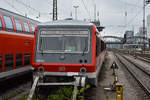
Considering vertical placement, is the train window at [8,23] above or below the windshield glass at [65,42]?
above

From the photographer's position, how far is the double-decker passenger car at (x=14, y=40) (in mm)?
9790

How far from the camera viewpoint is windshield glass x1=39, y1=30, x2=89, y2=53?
28.1 ft

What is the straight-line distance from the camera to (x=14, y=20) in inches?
448

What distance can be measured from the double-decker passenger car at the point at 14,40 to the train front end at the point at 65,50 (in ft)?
6.30

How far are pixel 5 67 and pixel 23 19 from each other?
3830 mm

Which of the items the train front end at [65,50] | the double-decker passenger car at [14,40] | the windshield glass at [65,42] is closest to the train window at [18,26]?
the double-decker passenger car at [14,40]

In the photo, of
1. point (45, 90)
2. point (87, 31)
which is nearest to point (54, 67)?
point (45, 90)

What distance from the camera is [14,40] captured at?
421 inches

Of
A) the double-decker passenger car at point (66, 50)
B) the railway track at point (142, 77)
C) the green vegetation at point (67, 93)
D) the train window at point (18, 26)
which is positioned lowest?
the railway track at point (142, 77)

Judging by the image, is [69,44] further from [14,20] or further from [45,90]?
[14,20]

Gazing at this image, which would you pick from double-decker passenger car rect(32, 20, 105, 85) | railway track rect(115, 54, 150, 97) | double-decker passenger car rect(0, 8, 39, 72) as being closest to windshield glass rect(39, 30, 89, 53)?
double-decker passenger car rect(32, 20, 105, 85)

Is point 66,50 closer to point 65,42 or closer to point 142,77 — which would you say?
point 65,42

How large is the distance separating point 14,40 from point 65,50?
334 centimetres

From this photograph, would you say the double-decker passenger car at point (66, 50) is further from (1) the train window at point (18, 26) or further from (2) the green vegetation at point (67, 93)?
(1) the train window at point (18, 26)
